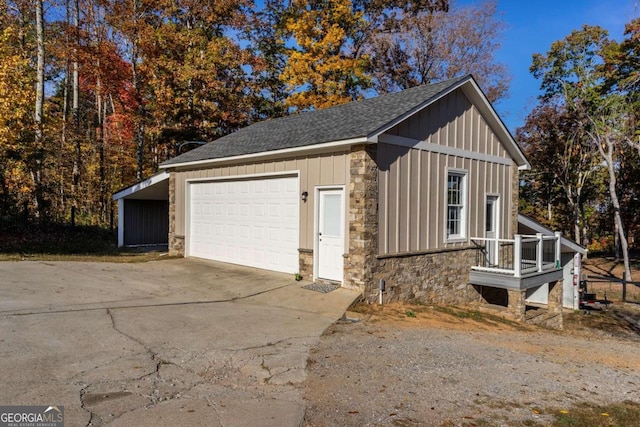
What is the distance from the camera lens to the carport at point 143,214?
639 inches

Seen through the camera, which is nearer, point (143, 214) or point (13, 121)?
point (13, 121)

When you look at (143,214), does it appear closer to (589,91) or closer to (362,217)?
(362,217)

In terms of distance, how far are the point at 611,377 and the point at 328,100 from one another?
19395mm

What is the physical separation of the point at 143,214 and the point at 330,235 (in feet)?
37.6

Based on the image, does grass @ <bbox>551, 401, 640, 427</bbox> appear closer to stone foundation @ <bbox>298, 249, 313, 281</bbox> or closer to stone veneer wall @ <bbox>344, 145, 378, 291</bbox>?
stone veneer wall @ <bbox>344, 145, 378, 291</bbox>

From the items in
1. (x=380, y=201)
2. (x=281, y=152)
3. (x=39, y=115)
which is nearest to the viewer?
(x=380, y=201)

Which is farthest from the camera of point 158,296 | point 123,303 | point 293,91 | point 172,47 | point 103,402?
point 293,91

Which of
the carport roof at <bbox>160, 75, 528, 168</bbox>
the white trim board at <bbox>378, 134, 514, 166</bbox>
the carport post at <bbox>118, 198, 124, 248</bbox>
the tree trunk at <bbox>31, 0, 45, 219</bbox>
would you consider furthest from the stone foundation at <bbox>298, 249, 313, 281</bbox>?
the tree trunk at <bbox>31, 0, 45, 219</bbox>

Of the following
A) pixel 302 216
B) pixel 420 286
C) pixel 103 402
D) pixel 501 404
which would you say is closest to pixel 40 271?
pixel 302 216

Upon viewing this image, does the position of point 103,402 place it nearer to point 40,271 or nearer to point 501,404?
point 501,404

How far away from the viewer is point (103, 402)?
366 cm

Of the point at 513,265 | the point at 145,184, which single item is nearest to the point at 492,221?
the point at 513,265

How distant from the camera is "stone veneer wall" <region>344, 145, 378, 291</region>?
324 inches

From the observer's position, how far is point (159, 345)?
17.3ft
